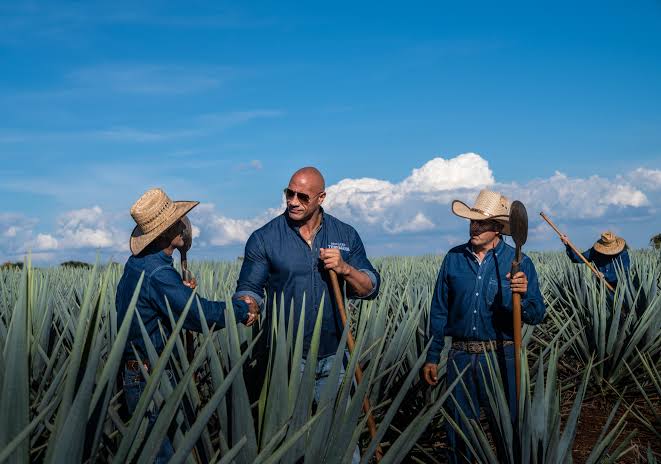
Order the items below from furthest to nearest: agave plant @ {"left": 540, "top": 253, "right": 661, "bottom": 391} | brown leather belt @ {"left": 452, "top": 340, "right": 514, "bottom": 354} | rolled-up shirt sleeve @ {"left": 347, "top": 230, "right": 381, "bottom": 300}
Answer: agave plant @ {"left": 540, "top": 253, "right": 661, "bottom": 391}
rolled-up shirt sleeve @ {"left": 347, "top": 230, "right": 381, "bottom": 300}
brown leather belt @ {"left": 452, "top": 340, "right": 514, "bottom": 354}

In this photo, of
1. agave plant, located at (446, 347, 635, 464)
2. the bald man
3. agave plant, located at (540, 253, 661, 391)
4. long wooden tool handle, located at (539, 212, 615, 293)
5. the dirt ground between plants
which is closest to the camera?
agave plant, located at (446, 347, 635, 464)

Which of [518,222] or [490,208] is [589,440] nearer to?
[490,208]

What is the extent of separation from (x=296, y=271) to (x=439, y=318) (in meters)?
0.79

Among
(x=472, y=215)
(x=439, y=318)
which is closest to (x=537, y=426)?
(x=439, y=318)

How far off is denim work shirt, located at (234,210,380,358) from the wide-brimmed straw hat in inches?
192

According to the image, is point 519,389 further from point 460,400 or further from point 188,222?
Result: point 188,222

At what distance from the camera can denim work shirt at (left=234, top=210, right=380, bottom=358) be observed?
3.29 meters

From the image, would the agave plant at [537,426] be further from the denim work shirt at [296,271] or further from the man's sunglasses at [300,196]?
the man's sunglasses at [300,196]

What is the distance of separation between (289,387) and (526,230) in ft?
5.07

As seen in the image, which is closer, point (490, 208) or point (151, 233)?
point (151, 233)

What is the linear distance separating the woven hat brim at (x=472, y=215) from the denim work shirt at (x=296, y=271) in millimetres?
541

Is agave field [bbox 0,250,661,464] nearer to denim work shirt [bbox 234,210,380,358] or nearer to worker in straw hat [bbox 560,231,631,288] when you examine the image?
denim work shirt [bbox 234,210,380,358]

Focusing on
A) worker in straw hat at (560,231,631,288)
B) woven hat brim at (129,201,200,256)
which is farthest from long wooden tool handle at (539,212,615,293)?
woven hat brim at (129,201,200,256)

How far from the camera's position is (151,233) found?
10.4ft
